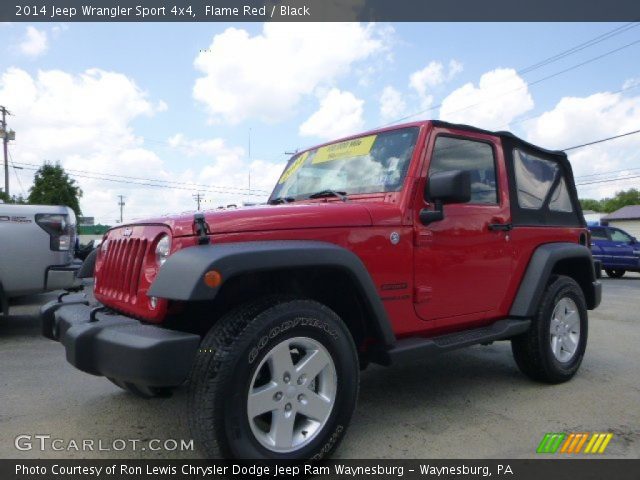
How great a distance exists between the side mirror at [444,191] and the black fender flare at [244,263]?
70 cm

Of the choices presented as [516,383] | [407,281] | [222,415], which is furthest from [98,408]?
[516,383]

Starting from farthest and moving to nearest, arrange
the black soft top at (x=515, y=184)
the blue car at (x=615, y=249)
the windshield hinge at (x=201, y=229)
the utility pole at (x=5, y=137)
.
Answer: the utility pole at (x=5, y=137)
the blue car at (x=615, y=249)
the black soft top at (x=515, y=184)
the windshield hinge at (x=201, y=229)

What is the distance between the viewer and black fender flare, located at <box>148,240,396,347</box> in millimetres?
Answer: 2180

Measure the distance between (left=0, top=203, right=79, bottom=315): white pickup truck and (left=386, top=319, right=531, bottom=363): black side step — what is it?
4.33m

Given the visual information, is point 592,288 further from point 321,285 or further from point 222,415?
point 222,415

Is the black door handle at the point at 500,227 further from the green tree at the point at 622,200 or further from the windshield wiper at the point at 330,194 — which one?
the green tree at the point at 622,200

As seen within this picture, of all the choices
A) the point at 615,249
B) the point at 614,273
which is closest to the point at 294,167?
the point at 615,249

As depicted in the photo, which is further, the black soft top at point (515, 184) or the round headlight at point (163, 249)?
the black soft top at point (515, 184)

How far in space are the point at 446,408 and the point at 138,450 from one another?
2045mm

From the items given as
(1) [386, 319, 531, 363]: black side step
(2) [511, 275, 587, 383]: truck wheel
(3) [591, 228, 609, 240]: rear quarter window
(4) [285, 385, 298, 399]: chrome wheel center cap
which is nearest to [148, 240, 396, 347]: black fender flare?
(1) [386, 319, 531, 363]: black side step

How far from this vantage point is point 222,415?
221 centimetres

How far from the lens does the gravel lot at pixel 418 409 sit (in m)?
2.89

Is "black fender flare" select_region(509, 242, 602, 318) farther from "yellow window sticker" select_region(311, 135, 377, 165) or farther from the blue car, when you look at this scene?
the blue car

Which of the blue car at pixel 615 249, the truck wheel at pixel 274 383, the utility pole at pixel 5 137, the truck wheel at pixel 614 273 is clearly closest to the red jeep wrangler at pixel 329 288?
the truck wheel at pixel 274 383
